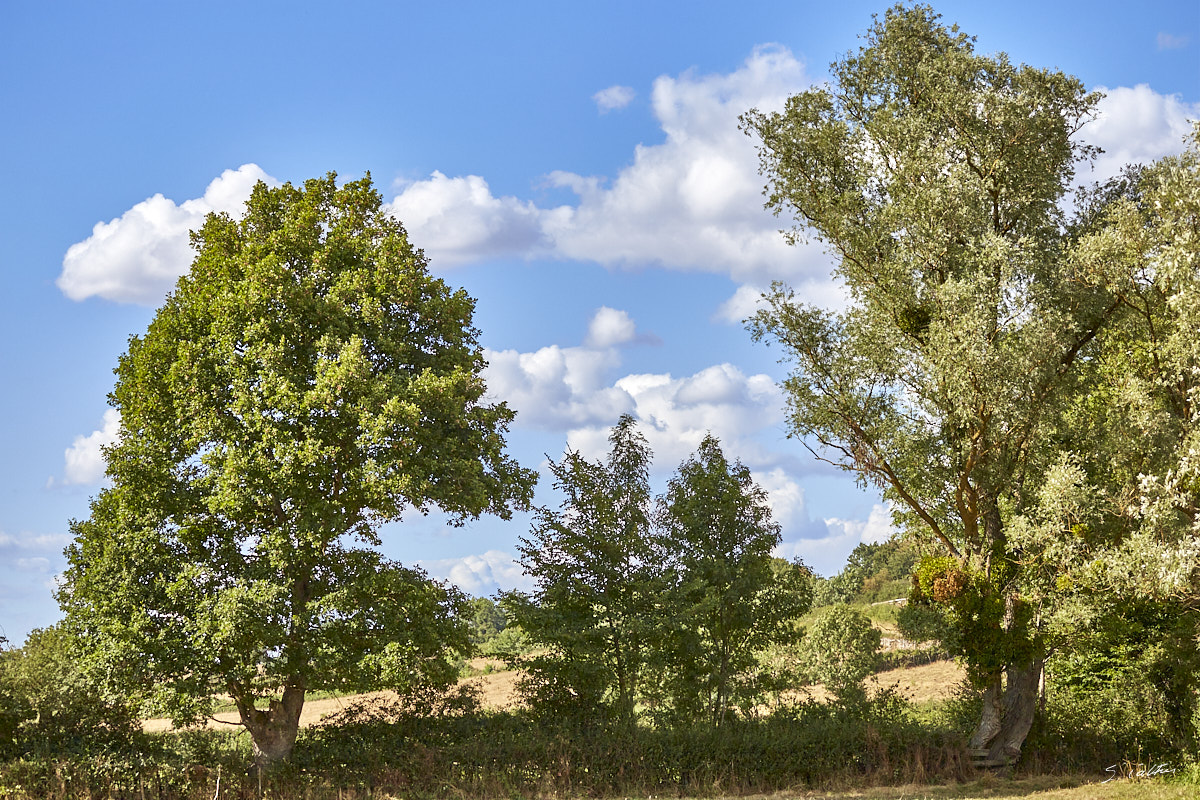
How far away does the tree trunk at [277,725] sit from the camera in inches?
871

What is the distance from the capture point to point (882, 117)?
25.3 m

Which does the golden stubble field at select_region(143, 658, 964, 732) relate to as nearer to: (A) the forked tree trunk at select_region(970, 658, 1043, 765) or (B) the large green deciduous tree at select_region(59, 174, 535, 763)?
(A) the forked tree trunk at select_region(970, 658, 1043, 765)

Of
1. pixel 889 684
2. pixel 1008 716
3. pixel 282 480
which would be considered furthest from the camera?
pixel 889 684

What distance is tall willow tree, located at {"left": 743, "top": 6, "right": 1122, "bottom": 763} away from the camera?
75.2 feet

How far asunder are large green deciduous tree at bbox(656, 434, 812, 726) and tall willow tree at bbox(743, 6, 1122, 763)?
3103mm

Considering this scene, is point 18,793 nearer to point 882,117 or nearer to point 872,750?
point 872,750

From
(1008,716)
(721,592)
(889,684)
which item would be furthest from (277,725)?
(889,684)

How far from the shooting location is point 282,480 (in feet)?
68.2

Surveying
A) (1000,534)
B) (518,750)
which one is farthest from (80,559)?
(1000,534)

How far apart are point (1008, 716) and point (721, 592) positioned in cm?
879

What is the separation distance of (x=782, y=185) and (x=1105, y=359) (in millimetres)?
10021

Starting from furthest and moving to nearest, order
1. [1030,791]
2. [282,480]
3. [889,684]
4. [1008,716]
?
[889,684] → [1008,716] → [1030,791] → [282,480]

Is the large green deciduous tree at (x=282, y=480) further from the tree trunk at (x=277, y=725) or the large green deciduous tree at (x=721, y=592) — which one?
the large green deciduous tree at (x=721, y=592)

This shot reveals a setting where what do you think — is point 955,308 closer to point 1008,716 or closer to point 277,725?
point 1008,716
